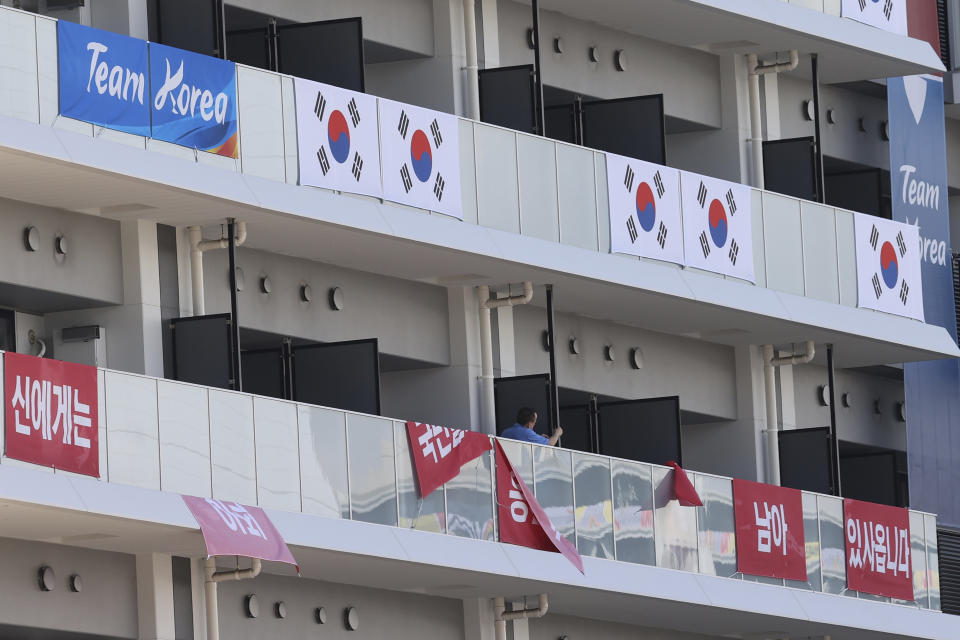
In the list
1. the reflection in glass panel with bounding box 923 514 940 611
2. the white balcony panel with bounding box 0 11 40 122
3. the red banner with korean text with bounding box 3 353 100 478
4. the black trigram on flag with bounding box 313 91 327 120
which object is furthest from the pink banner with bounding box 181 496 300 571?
the reflection in glass panel with bounding box 923 514 940 611

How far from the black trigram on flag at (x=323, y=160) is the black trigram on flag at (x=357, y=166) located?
0.38 meters

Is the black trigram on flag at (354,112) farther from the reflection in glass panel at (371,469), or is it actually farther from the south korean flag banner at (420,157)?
the reflection in glass panel at (371,469)

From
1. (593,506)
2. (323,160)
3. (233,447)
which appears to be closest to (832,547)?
(593,506)

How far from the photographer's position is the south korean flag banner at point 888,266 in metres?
38.1

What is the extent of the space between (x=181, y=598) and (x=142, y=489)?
2264 mm

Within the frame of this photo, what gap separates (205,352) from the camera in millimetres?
28344

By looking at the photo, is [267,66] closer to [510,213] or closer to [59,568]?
[510,213]

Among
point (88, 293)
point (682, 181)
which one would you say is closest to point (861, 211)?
point (682, 181)

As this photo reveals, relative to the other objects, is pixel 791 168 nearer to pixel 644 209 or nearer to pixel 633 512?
pixel 644 209

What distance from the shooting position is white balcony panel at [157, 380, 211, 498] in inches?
1051

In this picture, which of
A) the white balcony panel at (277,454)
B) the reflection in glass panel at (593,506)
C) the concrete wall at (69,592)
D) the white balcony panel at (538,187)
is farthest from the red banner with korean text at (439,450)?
the concrete wall at (69,592)

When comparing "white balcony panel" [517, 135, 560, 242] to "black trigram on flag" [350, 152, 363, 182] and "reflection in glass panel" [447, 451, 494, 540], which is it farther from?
"reflection in glass panel" [447, 451, 494, 540]

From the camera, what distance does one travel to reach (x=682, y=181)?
35062 mm

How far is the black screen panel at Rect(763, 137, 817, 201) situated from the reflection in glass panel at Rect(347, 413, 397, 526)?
10.4 m
